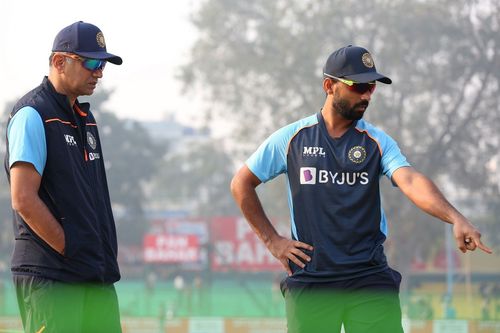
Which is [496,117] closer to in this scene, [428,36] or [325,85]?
[428,36]

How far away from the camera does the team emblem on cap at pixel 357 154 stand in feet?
16.4

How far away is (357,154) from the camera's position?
16.4ft

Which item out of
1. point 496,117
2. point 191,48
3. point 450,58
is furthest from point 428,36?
point 191,48

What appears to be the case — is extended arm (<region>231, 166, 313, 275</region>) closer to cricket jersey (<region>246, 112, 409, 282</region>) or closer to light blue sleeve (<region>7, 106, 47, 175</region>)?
cricket jersey (<region>246, 112, 409, 282</region>)

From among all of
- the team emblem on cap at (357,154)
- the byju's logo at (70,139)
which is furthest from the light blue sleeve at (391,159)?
the byju's logo at (70,139)

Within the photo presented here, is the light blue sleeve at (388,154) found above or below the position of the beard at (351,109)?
below

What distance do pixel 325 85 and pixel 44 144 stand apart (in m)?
1.43

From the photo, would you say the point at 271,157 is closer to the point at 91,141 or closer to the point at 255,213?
the point at 255,213

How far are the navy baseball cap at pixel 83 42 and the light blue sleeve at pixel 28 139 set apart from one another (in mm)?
384

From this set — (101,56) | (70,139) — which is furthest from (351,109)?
(70,139)

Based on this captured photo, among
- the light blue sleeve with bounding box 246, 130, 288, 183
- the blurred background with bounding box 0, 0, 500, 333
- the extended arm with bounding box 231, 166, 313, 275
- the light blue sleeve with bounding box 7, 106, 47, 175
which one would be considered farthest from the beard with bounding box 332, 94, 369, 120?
the blurred background with bounding box 0, 0, 500, 333

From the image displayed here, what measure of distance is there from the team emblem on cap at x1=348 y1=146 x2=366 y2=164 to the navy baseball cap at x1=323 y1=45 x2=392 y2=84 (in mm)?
324

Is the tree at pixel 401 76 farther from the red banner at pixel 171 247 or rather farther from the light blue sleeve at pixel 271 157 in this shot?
the light blue sleeve at pixel 271 157

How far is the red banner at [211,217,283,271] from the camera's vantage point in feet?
169
